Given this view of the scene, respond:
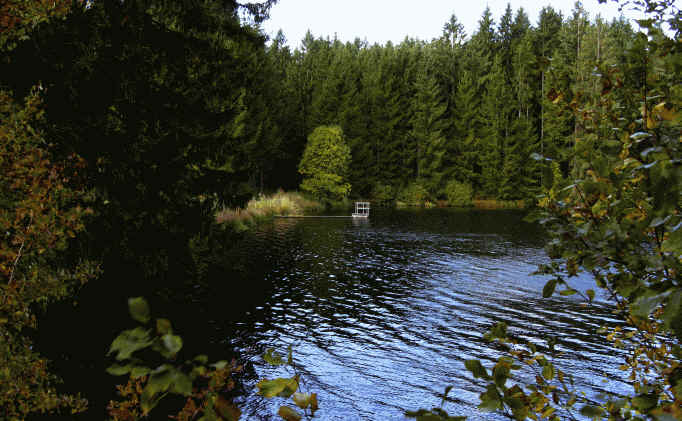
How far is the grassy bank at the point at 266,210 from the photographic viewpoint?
83.7ft

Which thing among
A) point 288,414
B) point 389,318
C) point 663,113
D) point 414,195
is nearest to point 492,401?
point 288,414

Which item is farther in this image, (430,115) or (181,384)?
(430,115)

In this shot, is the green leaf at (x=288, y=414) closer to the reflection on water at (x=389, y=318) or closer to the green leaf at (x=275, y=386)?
the green leaf at (x=275, y=386)

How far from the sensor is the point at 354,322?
10.6 metres

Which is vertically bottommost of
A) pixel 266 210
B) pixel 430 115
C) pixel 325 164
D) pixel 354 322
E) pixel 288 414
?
pixel 354 322

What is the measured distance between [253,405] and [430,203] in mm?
49867

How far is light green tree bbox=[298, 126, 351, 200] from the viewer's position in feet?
157

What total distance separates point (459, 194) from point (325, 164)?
655 inches

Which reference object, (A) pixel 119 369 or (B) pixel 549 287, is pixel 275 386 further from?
(B) pixel 549 287

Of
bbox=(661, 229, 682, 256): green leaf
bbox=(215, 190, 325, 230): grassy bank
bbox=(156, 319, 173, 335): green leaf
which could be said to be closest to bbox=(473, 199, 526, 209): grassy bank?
bbox=(215, 190, 325, 230): grassy bank

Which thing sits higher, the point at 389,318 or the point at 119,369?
the point at 119,369

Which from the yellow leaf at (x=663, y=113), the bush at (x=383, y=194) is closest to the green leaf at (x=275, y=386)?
the yellow leaf at (x=663, y=113)

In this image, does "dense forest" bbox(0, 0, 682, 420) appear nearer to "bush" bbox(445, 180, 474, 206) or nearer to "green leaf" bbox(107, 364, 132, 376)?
"green leaf" bbox(107, 364, 132, 376)

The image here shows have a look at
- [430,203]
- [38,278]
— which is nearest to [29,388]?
[38,278]
